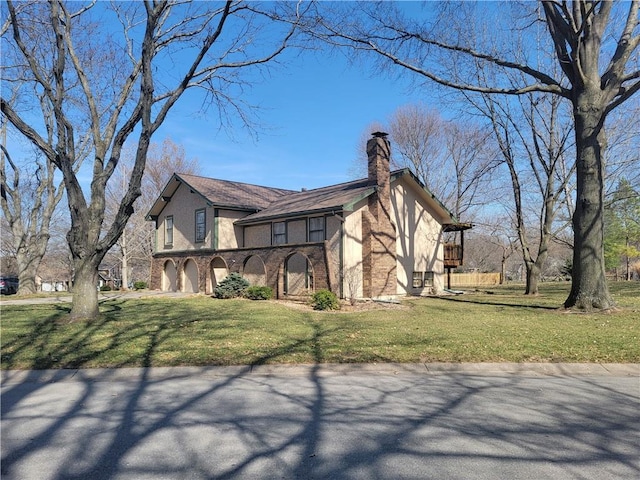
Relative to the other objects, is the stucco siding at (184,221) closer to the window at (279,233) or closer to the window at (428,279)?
the window at (279,233)

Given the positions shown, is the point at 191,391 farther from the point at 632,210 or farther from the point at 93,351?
the point at 632,210

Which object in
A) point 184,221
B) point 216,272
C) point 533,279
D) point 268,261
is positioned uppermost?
point 184,221

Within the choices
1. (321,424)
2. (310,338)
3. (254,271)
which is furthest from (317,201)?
(321,424)

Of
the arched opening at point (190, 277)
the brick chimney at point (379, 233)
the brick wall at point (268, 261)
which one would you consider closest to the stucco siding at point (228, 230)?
the brick wall at point (268, 261)

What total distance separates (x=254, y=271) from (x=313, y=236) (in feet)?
12.9

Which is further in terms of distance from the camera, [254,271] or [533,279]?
[533,279]

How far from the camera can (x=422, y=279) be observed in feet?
73.4

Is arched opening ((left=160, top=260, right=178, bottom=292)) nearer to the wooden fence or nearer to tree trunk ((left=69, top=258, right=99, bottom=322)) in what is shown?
tree trunk ((left=69, top=258, right=99, bottom=322))

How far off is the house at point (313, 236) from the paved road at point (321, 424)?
11.6 metres

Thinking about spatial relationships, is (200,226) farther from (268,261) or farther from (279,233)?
(268,261)

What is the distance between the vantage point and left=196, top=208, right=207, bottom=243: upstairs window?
24109 millimetres

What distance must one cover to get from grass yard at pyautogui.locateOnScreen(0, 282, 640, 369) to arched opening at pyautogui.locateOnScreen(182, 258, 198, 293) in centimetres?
1152

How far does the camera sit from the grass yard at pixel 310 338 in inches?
290

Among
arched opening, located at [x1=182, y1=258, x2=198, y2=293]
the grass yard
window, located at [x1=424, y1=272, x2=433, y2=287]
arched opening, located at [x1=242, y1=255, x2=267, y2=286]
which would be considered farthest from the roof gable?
the grass yard
